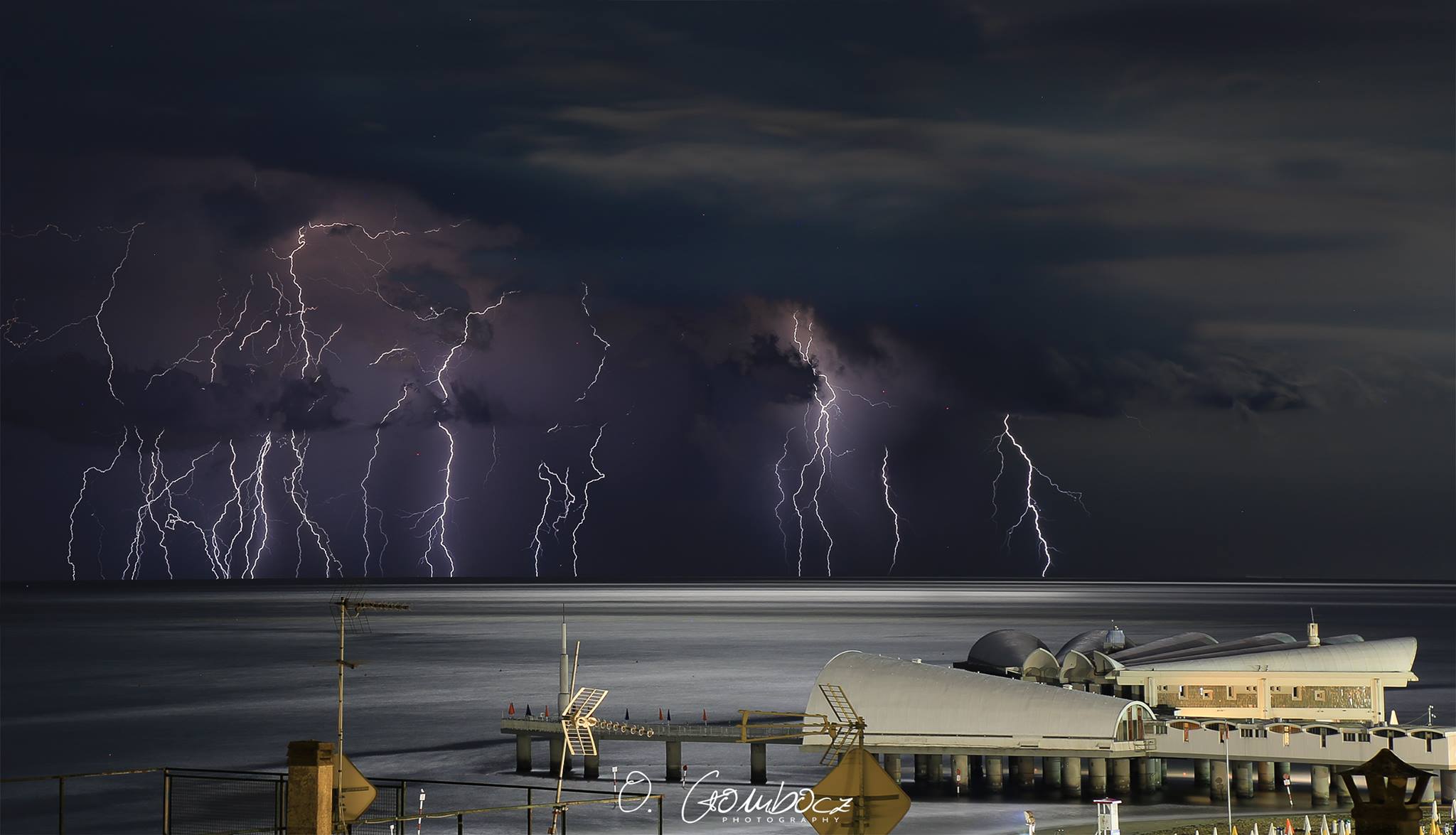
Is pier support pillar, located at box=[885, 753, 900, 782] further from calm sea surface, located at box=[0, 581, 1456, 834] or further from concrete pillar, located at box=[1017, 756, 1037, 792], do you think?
concrete pillar, located at box=[1017, 756, 1037, 792]

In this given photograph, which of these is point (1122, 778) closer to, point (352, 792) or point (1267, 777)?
point (1267, 777)

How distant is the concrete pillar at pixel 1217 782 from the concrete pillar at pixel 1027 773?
694cm

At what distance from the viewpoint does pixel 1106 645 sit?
8938 cm

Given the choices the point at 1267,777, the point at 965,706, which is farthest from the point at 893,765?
the point at 1267,777

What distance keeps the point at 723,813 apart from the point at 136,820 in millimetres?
21102

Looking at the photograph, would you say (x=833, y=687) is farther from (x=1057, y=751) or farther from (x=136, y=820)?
(x=136, y=820)

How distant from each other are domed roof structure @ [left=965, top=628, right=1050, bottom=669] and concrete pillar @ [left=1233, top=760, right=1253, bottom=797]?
20.1 metres

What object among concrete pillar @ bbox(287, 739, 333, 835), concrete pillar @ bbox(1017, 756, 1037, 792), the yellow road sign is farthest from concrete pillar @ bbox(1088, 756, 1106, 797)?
concrete pillar @ bbox(287, 739, 333, 835)

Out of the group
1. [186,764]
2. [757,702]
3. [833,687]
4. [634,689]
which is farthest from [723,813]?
[634,689]

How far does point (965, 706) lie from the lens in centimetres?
6812

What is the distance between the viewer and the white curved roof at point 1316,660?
76.6m

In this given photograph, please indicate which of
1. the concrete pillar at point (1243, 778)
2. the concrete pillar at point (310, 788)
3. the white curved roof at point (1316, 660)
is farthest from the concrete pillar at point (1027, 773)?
the concrete pillar at point (310, 788)

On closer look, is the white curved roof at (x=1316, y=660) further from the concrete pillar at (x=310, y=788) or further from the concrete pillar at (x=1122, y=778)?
the concrete pillar at (x=310, y=788)

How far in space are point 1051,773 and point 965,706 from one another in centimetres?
543
